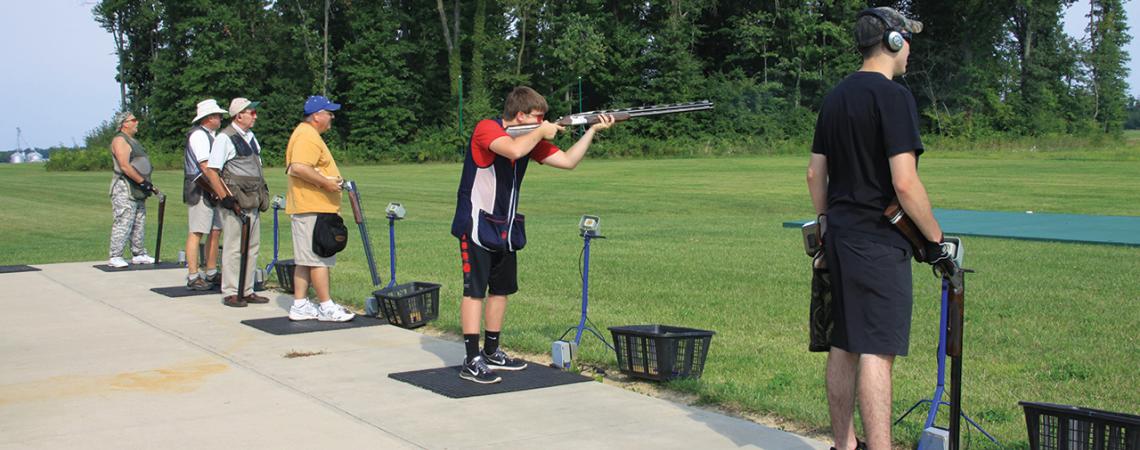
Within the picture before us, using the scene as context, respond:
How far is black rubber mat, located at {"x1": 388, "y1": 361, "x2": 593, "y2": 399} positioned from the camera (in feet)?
21.6

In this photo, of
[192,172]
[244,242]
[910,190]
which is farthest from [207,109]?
[910,190]

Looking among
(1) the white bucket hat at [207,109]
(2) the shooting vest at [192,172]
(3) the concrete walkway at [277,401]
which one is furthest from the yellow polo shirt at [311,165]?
(1) the white bucket hat at [207,109]

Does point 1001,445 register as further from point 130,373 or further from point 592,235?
point 130,373

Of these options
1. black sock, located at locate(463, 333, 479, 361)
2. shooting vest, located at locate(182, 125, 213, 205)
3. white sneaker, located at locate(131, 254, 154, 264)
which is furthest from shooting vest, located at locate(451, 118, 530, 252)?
white sneaker, located at locate(131, 254, 154, 264)

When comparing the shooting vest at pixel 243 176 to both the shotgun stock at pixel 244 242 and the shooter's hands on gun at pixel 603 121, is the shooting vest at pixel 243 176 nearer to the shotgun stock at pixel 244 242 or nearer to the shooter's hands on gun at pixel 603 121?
the shotgun stock at pixel 244 242

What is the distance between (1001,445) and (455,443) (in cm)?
254

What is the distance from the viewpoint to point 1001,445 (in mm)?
5164

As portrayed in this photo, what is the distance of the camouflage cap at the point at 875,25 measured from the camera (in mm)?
4498

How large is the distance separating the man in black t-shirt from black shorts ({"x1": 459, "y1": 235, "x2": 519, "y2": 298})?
2690 mm

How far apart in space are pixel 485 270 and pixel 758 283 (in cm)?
513

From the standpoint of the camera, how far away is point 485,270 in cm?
680

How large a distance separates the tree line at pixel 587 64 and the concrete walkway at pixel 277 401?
172ft

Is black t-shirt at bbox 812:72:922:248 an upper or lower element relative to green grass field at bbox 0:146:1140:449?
upper

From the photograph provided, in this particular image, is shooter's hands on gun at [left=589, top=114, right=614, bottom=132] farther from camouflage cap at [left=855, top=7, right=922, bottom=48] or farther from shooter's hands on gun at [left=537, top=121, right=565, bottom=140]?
camouflage cap at [left=855, top=7, right=922, bottom=48]
